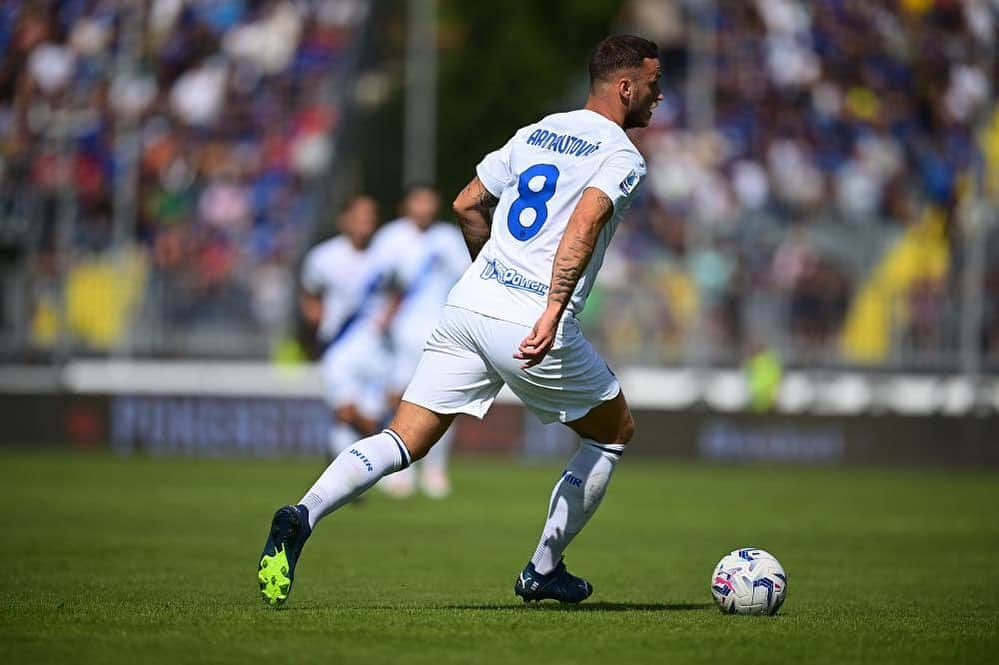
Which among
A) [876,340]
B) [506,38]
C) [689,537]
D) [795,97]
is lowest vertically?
[689,537]

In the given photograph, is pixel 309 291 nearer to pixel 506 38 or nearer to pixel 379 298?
pixel 379 298

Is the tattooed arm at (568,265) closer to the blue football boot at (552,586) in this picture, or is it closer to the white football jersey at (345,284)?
the blue football boot at (552,586)

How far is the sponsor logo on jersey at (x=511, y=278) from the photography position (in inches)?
285

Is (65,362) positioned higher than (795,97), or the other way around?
(795,97)

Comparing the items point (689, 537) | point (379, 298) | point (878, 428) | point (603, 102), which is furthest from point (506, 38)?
point (603, 102)

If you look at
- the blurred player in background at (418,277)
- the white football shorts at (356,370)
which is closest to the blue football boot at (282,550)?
the blurred player in background at (418,277)

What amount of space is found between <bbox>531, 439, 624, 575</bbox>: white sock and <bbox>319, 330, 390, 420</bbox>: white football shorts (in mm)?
8379

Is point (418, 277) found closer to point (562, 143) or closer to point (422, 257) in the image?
point (422, 257)

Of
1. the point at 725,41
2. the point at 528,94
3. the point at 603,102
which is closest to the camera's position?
the point at 603,102

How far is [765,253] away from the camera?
24828mm

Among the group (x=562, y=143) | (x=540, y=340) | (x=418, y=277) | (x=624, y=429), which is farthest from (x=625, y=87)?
(x=418, y=277)

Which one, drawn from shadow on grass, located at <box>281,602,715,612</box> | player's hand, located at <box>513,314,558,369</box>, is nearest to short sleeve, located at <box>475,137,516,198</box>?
player's hand, located at <box>513,314,558,369</box>

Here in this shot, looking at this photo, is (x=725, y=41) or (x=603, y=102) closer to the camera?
(x=603, y=102)

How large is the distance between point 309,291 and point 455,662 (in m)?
10.6
